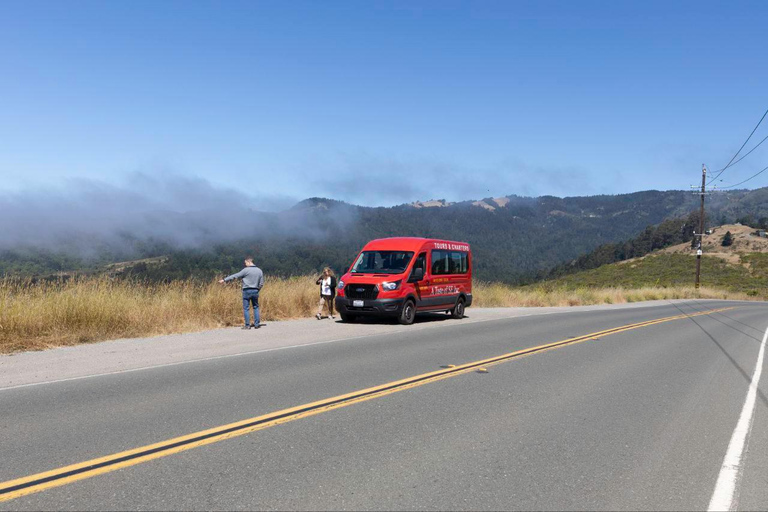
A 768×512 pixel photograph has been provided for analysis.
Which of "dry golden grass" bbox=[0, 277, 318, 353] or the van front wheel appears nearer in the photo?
"dry golden grass" bbox=[0, 277, 318, 353]

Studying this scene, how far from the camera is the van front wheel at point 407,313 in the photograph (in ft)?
52.8

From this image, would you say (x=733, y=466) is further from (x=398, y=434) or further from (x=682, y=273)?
(x=682, y=273)

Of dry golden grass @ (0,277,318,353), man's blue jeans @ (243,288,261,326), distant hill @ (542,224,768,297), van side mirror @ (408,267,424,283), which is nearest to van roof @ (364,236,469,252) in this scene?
van side mirror @ (408,267,424,283)

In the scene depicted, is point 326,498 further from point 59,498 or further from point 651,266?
point 651,266

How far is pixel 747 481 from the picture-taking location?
471cm

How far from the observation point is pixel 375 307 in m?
15.7

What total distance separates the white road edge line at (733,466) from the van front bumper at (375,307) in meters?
9.04

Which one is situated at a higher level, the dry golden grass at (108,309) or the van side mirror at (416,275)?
the van side mirror at (416,275)

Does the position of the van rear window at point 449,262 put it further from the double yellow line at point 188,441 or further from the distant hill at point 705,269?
the distant hill at point 705,269

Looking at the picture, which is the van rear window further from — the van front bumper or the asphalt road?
the asphalt road

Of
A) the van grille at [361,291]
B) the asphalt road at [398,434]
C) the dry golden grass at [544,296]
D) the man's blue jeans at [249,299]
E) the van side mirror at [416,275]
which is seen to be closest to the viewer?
the asphalt road at [398,434]

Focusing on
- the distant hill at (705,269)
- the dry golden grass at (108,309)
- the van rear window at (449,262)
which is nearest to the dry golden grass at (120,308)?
the dry golden grass at (108,309)

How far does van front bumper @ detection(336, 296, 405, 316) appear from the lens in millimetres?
15656

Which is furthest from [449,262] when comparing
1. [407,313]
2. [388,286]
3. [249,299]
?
[249,299]
